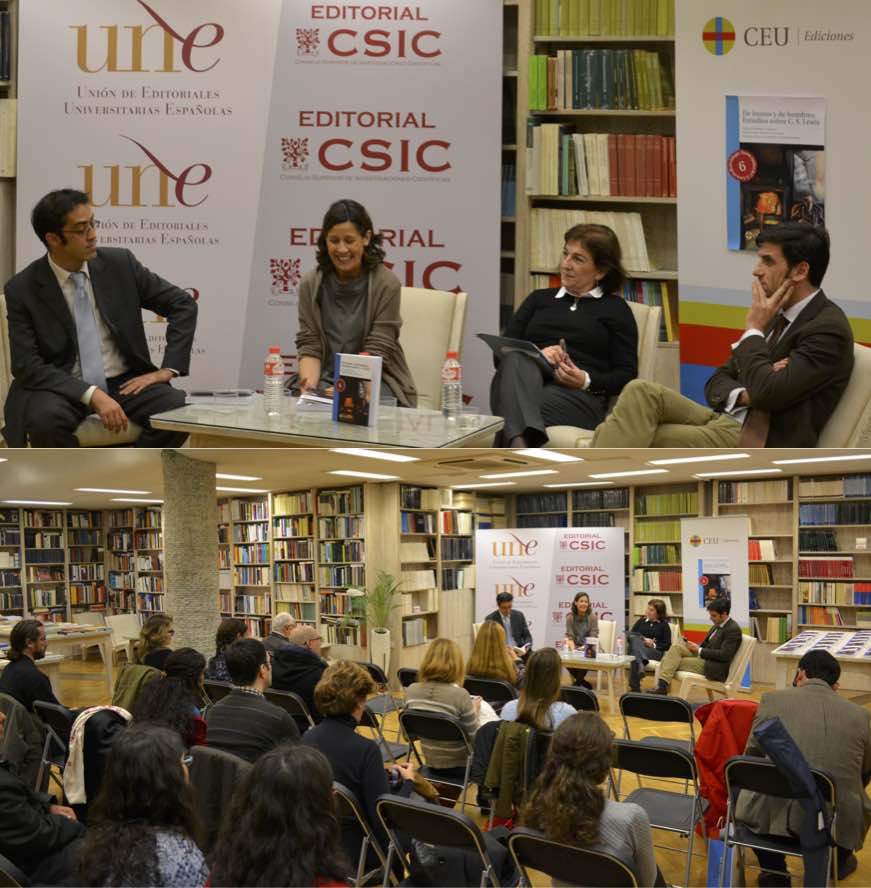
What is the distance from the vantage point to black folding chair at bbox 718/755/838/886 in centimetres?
352

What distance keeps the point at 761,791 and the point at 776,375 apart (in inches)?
63.5

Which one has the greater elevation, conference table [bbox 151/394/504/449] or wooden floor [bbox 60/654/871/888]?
conference table [bbox 151/394/504/449]

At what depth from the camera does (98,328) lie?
177 inches

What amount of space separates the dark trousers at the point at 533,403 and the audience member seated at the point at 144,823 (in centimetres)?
232

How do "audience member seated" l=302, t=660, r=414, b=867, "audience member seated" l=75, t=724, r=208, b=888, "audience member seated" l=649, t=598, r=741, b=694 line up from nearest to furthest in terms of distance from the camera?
1. "audience member seated" l=75, t=724, r=208, b=888
2. "audience member seated" l=302, t=660, r=414, b=867
3. "audience member seated" l=649, t=598, r=741, b=694

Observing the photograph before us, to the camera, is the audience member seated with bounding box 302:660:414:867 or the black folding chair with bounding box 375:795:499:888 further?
the audience member seated with bounding box 302:660:414:867

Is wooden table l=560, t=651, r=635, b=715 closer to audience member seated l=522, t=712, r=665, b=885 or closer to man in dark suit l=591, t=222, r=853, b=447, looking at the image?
man in dark suit l=591, t=222, r=853, b=447

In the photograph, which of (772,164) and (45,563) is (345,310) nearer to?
(772,164)

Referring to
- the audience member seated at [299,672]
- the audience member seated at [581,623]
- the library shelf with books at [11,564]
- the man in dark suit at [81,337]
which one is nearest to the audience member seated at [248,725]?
the man in dark suit at [81,337]

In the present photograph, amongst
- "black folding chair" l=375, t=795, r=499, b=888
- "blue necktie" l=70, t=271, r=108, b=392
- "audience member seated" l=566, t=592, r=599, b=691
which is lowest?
"audience member seated" l=566, t=592, r=599, b=691

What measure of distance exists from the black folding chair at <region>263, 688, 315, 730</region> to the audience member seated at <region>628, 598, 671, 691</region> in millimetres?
4642

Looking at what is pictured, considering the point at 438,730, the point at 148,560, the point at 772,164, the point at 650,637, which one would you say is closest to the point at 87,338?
the point at 438,730

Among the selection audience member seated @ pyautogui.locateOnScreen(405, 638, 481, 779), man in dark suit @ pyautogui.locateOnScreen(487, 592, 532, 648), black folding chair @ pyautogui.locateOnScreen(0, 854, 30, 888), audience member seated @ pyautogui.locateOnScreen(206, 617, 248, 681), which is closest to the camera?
black folding chair @ pyautogui.locateOnScreen(0, 854, 30, 888)

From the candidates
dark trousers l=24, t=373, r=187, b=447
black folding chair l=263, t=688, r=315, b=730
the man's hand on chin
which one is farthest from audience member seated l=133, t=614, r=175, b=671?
the man's hand on chin
